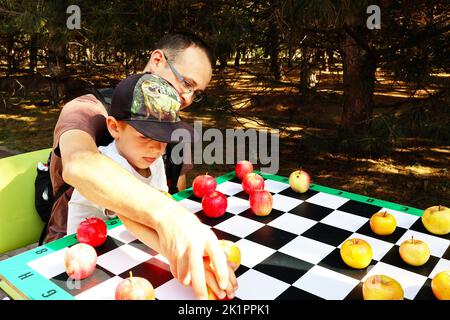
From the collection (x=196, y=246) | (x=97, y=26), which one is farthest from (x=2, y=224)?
(x=97, y=26)

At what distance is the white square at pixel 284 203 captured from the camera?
185 centimetres

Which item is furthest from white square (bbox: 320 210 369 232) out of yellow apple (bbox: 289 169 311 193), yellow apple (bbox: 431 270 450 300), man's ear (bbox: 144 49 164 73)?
man's ear (bbox: 144 49 164 73)

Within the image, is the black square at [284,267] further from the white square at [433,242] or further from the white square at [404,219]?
the white square at [404,219]

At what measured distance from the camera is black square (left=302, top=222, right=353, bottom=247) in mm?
1541

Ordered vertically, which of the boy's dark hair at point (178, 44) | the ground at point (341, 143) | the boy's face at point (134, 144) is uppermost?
the boy's dark hair at point (178, 44)

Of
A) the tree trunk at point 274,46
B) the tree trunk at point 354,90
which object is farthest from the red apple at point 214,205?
the tree trunk at point 354,90

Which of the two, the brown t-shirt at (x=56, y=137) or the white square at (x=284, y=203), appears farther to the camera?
the white square at (x=284, y=203)

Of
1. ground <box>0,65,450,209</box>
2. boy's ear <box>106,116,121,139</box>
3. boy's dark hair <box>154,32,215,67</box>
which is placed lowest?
ground <box>0,65,450,209</box>

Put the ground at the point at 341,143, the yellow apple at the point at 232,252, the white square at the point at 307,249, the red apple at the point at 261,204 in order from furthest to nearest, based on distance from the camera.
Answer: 1. the ground at the point at 341,143
2. the red apple at the point at 261,204
3. the white square at the point at 307,249
4. the yellow apple at the point at 232,252

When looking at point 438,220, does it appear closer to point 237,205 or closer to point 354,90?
point 237,205

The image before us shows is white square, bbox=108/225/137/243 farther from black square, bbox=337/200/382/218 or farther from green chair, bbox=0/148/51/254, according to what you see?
black square, bbox=337/200/382/218

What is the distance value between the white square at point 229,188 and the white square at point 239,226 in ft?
1.07

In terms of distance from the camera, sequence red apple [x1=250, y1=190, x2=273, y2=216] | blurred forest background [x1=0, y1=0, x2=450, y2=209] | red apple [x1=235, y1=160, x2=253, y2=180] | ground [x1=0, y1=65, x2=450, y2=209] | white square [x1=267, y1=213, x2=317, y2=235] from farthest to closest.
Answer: ground [x1=0, y1=65, x2=450, y2=209] → blurred forest background [x1=0, y1=0, x2=450, y2=209] → red apple [x1=235, y1=160, x2=253, y2=180] → red apple [x1=250, y1=190, x2=273, y2=216] → white square [x1=267, y1=213, x2=317, y2=235]
